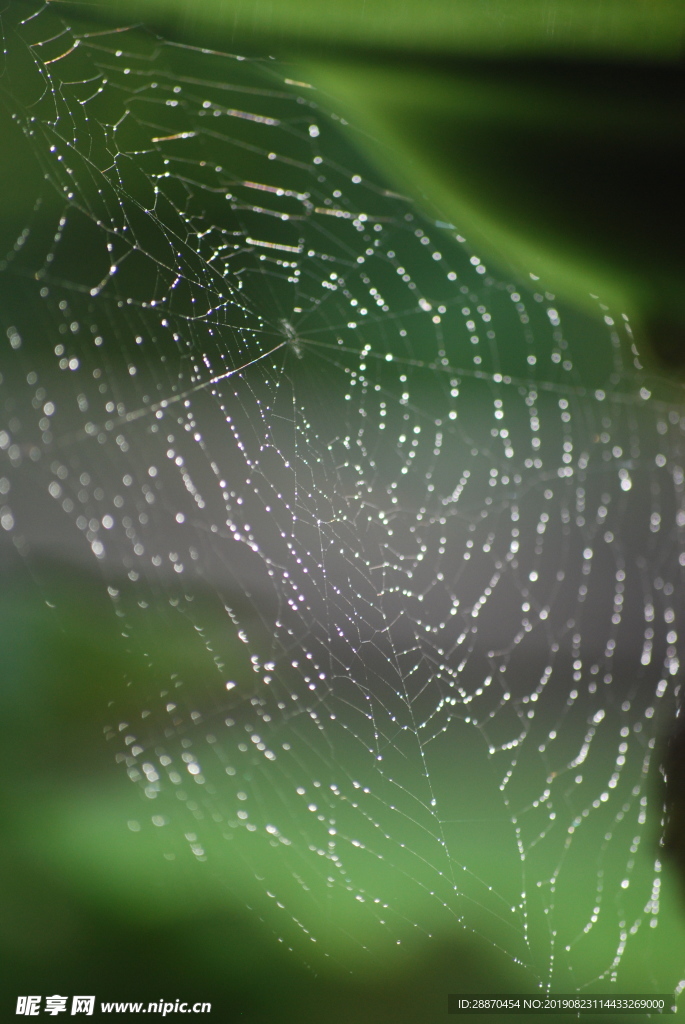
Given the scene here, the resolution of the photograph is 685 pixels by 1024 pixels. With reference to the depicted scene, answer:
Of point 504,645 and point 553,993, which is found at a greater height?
point 504,645

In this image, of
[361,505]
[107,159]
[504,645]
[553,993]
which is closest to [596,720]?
[504,645]

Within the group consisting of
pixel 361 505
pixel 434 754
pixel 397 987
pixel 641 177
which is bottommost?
pixel 397 987

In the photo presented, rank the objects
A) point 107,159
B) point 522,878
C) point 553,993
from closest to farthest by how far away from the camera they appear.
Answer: point 107,159, point 553,993, point 522,878

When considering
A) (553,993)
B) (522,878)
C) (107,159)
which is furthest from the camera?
(522,878)

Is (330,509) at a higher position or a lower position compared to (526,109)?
lower

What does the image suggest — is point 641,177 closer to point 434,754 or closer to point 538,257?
point 538,257

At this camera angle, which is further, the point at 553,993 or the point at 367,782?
the point at 367,782
